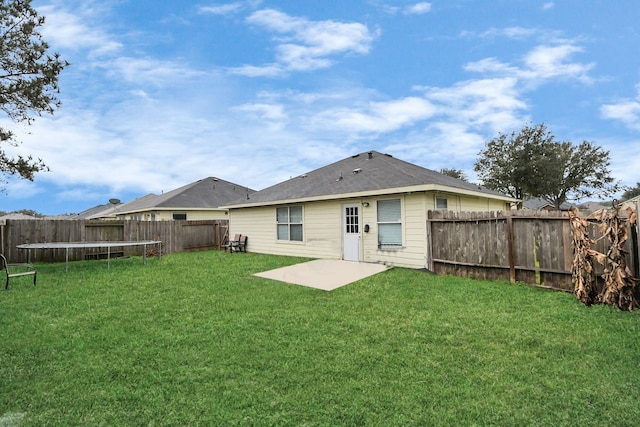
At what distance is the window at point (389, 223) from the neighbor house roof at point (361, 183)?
1.63ft

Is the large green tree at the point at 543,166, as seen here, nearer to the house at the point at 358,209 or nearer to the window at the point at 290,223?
the house at the point at 358,209

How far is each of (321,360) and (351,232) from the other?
790 centimetres

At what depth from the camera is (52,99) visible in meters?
12.0

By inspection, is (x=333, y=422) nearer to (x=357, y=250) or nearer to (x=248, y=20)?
(x=357, y=250)

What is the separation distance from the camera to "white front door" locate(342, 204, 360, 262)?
11.1 m

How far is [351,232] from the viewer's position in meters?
11.4

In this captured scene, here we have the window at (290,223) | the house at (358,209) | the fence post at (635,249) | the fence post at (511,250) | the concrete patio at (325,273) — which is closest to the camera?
the fence post at (635,249)

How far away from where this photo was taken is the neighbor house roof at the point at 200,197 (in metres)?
22.3

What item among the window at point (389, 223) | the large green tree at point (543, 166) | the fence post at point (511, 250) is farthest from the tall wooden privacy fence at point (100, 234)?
the large green tree at point (543, 166)

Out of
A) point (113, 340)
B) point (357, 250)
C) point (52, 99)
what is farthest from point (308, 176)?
point (113, 340)

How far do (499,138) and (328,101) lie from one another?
938 inches

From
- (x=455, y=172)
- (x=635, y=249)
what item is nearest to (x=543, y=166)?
(x=455, y=172)

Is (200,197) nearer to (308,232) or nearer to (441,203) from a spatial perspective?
(308,232)

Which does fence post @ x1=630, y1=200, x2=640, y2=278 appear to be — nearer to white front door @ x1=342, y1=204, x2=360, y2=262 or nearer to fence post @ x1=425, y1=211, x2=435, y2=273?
fence post @ x1=425, y1=211, x2=435, y2=273
